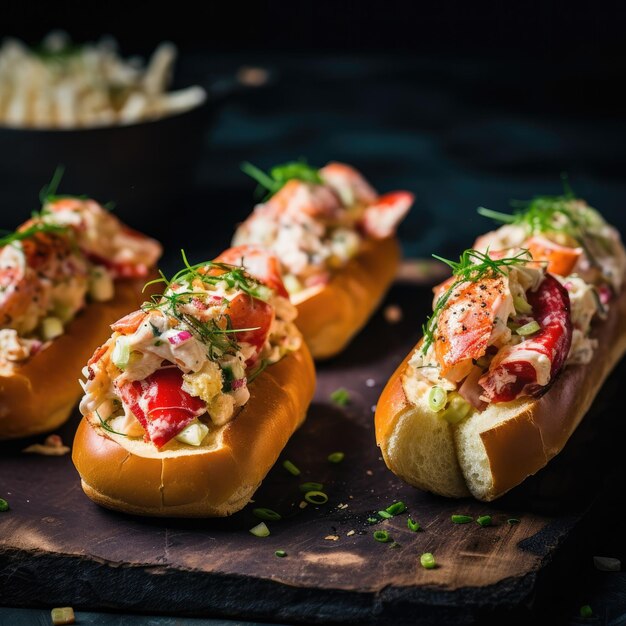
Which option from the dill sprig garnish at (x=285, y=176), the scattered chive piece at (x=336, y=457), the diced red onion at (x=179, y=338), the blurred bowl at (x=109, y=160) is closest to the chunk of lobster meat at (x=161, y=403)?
the diced red onion at (x=179, y=338)

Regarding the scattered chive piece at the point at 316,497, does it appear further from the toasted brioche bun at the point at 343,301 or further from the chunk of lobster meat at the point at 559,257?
the chunk of lobster meat at the point at 559,257

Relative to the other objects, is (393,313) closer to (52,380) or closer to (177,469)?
(52,380)

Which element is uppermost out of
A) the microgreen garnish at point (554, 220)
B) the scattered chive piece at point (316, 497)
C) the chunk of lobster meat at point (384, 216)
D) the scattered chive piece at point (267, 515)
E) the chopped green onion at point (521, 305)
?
the chopped green onion at point (521, 305)

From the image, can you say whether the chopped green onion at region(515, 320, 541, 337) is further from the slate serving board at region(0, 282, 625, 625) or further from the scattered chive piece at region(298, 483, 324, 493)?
the scattered chive piece at region(298, 483, 324, 493)

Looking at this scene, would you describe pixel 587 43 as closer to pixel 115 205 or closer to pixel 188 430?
pixel 115 205

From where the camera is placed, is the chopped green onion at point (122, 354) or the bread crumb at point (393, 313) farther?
the bread crumb at point (393, 313)

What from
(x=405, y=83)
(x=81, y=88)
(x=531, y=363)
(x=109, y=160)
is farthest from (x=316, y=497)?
(x=405, y=83)
